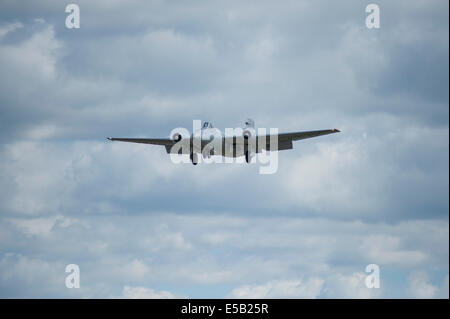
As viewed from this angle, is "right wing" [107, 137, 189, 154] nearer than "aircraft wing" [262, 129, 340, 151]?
No

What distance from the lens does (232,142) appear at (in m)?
93.5

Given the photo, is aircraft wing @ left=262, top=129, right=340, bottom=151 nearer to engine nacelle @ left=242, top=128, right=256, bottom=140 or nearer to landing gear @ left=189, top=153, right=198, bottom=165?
engine nacelle @ left=242, top=128, right=256, bottom=140

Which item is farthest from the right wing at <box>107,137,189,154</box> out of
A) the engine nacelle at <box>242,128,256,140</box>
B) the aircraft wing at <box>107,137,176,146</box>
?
the engine nacelle at <box>242,128,256,140</box>

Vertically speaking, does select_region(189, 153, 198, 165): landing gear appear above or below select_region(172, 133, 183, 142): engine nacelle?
below

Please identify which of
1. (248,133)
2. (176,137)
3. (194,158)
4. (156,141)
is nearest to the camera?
(194,158)

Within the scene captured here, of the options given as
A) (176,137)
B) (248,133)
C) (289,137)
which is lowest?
(289,137)

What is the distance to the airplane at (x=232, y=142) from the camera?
91.4m

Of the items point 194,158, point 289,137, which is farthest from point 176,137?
point 289,137

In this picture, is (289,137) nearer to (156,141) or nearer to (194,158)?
(194,158)

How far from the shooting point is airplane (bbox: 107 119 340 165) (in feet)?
300

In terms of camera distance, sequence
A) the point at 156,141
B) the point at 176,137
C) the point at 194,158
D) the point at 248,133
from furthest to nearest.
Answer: the point at 156,141
the point at 176,137
the point at 248,133
the point at 194,158

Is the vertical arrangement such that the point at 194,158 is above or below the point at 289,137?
below

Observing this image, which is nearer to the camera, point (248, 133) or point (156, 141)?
point (248, 133)
